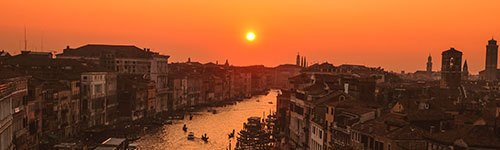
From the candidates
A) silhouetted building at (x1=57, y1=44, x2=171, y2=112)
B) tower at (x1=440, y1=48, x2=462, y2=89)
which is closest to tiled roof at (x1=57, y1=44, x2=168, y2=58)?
silhouetted building at (x1=57, y1=44, x2=171, y2=112)

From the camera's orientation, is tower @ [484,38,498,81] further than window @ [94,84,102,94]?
Yes

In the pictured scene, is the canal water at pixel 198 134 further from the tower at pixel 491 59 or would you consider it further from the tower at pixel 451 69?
the tower at pixel 491 59

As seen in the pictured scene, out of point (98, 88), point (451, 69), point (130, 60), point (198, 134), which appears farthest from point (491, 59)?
point (98, 88)

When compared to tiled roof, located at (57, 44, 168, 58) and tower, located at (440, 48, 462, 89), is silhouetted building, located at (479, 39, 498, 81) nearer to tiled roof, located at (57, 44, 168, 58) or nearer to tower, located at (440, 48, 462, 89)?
tower, located at (440, 48, 462, 89)

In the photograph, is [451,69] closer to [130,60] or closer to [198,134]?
[198,134]

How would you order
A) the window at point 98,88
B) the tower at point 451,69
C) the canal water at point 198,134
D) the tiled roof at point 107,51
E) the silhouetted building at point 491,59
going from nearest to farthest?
the canal water at point 198,134
the tower at point 451,69
the window at point 98,88
the tiled roof at point 107,51
the silhouetted building at point 491,59

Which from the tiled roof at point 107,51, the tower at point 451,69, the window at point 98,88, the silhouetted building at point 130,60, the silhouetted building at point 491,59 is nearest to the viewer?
the tower at point 451,69

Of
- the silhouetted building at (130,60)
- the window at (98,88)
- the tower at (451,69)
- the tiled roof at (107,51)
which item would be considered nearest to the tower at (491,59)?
the tower at (451,69)

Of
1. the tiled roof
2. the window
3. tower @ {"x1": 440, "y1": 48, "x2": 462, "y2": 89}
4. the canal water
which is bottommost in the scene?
the canal water

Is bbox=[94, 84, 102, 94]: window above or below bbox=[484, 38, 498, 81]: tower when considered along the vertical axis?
below

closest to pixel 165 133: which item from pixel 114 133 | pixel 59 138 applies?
pixel 114 133

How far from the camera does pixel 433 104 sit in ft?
119

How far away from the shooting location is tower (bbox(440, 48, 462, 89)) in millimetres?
58309

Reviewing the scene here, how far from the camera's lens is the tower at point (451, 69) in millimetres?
58309
